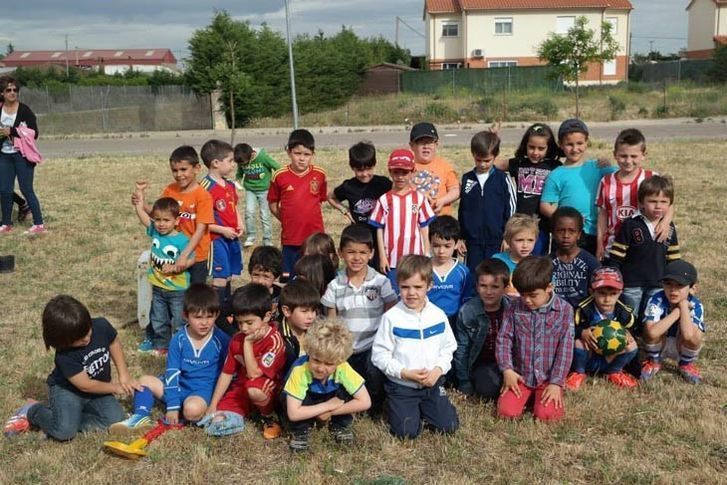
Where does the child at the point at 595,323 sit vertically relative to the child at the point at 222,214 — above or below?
below

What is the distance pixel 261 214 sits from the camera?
9.62 m

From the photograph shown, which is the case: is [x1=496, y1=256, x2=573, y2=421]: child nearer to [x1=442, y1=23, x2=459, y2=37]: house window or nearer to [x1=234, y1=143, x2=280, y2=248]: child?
Result: [x1=234, y1=143, x2=280, y2=248]: child

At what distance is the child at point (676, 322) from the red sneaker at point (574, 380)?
454mm

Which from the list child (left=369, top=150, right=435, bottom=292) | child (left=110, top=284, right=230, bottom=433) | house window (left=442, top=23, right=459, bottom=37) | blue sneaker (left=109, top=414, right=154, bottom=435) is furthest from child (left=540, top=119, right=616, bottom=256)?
house window (left=442, top=23, right=459, bottom=37)

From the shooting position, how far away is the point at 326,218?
1079 centimetres

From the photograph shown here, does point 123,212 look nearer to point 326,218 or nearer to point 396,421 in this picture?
point 326,218

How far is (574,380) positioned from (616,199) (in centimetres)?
144

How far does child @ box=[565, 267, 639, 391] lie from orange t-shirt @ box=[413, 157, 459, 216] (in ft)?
4.65

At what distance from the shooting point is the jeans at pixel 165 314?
5672mm

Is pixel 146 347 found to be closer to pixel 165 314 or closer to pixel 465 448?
pixel 165 314

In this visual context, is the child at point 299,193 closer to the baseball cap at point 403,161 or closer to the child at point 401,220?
the child at point 401,220

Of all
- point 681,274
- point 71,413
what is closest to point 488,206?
point 681,274

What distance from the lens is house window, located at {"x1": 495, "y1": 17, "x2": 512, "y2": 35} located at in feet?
166

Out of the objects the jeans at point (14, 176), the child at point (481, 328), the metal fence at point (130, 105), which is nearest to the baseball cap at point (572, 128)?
the child at point (481, 328)
